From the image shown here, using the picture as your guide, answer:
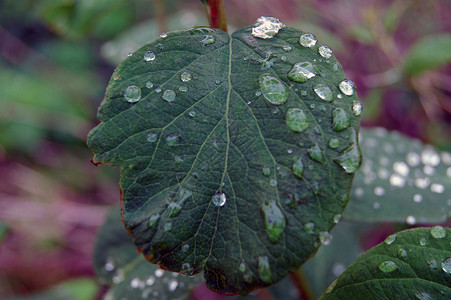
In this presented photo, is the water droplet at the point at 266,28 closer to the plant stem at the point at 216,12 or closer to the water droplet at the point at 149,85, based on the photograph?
the plant stem at the point at 216,12

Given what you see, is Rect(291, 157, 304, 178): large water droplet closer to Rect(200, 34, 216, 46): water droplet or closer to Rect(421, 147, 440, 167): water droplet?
Rect(200, 34, 216, 46): water droplet

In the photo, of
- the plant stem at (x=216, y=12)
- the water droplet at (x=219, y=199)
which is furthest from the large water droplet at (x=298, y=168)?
the plant stem at (x=216, y=12)

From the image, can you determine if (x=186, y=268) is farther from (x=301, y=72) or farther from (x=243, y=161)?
(x=301, y=72)

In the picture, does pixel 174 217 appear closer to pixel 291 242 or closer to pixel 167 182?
pixel 167 182

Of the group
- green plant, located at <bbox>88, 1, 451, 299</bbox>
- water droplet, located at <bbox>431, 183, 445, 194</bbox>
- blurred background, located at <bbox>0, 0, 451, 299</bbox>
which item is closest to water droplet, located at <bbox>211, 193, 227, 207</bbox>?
green plant, located at <bbox>88, 1, 451, 299</bbox>

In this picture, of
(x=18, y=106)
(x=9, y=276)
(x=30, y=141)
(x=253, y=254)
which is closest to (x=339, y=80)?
(x=253, y=254)

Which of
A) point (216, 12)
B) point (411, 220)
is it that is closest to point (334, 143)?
point (216, 12)
